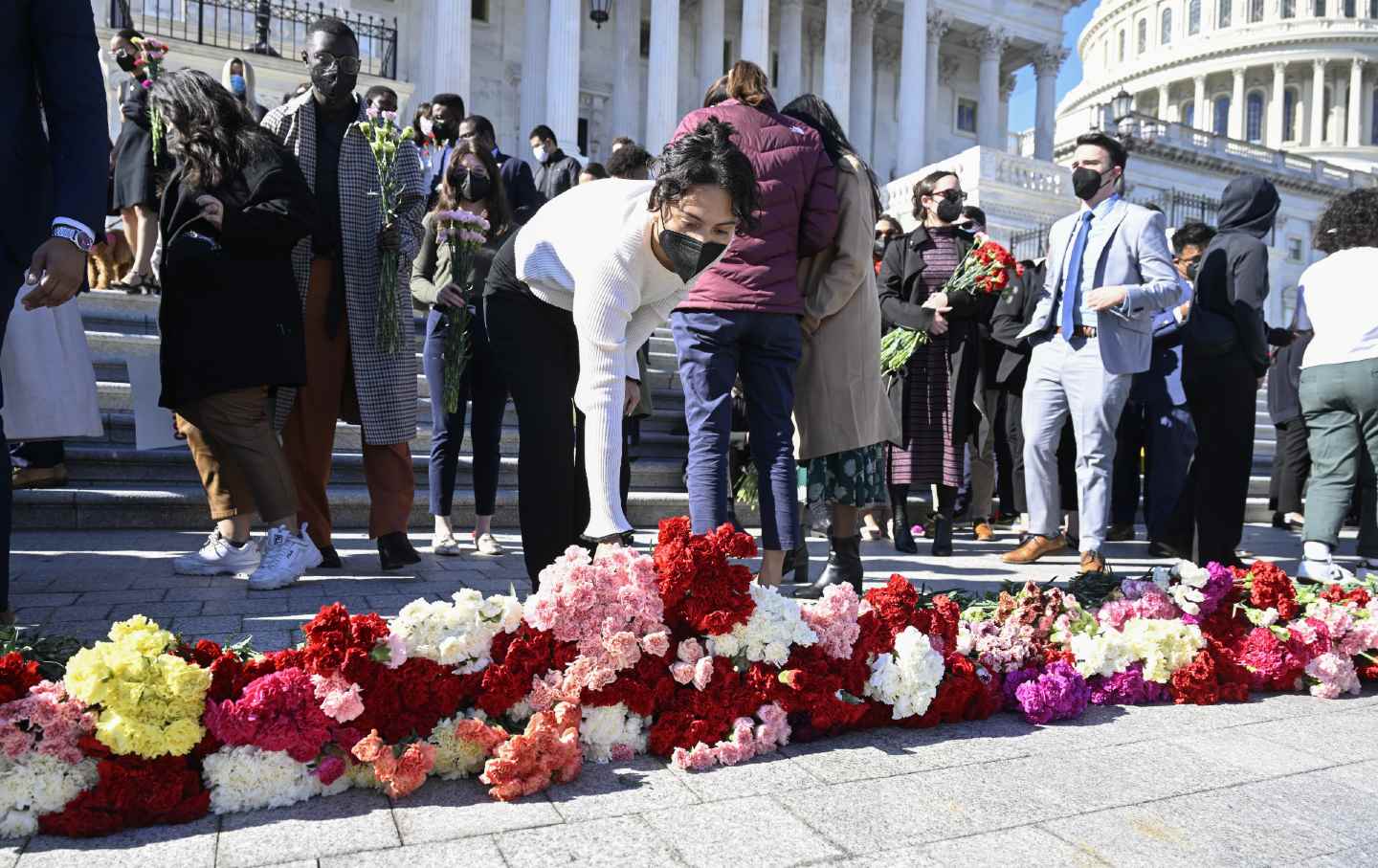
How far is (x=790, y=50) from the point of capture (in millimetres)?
33688

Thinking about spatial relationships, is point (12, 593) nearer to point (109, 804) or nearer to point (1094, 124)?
point (109, 804)

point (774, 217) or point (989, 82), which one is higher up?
point (989, 82)

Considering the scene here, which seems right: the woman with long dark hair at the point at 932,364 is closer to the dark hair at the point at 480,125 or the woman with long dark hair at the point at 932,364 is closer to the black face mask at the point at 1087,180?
the black face mask at the point at 1087,180

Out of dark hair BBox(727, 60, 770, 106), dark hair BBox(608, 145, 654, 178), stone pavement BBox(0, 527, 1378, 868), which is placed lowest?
stone pavement BBox(0, 527, 1378, 868)

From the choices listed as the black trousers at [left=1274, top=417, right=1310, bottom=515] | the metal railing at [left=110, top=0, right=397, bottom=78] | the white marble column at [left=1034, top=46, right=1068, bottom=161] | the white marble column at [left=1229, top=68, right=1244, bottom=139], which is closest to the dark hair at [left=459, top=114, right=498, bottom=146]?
the black trousers at [left=1274, top=417, right=1310, bottom=515]

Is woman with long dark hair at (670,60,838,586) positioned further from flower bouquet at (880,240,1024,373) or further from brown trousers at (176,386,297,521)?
flower bouquet at (880,240,1024,373)

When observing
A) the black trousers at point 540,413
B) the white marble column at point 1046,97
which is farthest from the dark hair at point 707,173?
the white marble column at point 1046,97

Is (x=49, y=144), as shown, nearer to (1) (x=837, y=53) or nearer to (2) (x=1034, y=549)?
(2) (x=1034, y=549)

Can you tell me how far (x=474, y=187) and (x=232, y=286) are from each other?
5.08 feet

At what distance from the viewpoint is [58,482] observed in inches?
224

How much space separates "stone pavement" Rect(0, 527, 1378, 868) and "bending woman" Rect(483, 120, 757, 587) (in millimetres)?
761

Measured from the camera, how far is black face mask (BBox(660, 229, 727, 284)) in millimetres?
2834

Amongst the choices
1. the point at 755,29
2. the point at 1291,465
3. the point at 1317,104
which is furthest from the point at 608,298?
the point at 1317,104

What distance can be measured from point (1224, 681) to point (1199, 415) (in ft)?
8.78
